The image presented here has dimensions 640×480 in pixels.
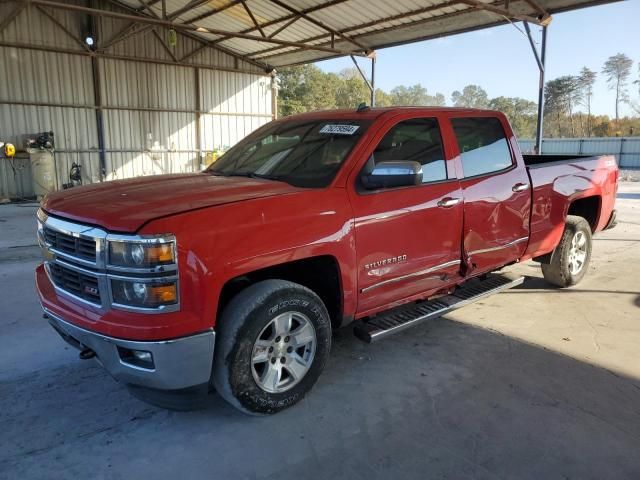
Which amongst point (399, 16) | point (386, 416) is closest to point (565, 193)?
point (386, 416)

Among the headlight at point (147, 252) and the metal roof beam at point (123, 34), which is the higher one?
the metal roof beam at point (123, 34)

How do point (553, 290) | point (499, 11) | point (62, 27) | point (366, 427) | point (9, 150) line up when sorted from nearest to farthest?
1. point (366, 427)
2. point (553, 290)
3. point (499, 11)
4. point (9, 150)
5. point (62, 27)

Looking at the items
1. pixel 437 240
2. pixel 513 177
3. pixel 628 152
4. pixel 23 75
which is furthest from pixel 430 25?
pixel 628 152

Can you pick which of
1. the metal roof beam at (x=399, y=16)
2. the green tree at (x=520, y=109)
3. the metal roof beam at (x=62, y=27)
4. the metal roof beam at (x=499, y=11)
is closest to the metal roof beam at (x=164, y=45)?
the metal roof beam at (x=62, y=27)

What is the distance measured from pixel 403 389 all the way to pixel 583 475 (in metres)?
1.20

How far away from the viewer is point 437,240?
384 cm

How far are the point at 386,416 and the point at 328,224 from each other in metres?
1.27

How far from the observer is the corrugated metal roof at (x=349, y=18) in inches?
454

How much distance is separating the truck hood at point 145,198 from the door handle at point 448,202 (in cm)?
124

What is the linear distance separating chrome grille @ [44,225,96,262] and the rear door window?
289 centimetres

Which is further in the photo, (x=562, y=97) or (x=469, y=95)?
(x=469, y=95)

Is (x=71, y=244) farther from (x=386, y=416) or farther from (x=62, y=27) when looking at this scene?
(x=62, y=27)

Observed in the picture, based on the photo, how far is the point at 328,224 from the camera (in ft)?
10.3

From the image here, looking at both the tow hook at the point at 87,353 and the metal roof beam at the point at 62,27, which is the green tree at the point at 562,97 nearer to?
the metal roof beam at the point at 62,27
